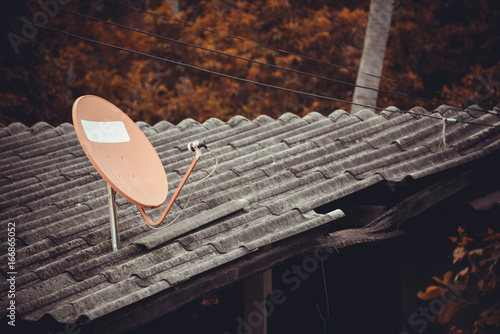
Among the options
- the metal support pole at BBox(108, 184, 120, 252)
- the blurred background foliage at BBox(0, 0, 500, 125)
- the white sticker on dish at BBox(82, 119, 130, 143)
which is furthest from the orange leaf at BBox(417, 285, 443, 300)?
the blurred background foliage at BBox(0, 0, 500, 125)

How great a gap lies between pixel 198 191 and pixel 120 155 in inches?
38.0

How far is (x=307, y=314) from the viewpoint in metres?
6.02

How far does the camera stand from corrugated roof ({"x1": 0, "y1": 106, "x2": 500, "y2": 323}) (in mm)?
3830

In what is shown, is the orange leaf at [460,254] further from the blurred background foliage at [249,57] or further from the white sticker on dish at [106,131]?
the blurred background foliage at [249,57]

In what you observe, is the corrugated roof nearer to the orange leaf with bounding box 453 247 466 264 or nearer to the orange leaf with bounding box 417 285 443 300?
the orange leaf with bounding box 453 247 466 264

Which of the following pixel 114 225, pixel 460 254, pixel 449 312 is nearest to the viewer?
pixel 449 312

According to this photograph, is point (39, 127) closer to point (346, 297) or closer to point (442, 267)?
point (346, 297)

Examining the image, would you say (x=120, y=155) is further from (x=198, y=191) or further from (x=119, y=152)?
(x=198, y=191)

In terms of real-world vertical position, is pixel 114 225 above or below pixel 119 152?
below

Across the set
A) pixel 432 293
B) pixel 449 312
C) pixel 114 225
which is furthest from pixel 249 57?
pixel 449 312

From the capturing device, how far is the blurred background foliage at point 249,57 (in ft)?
56.6

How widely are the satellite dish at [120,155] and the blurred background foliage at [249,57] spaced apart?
42.4 ft

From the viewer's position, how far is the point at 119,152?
4445mm

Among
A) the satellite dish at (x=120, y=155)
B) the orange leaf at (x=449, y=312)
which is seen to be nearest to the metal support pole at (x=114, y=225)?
the satellite dish at (x=120, y=155)
